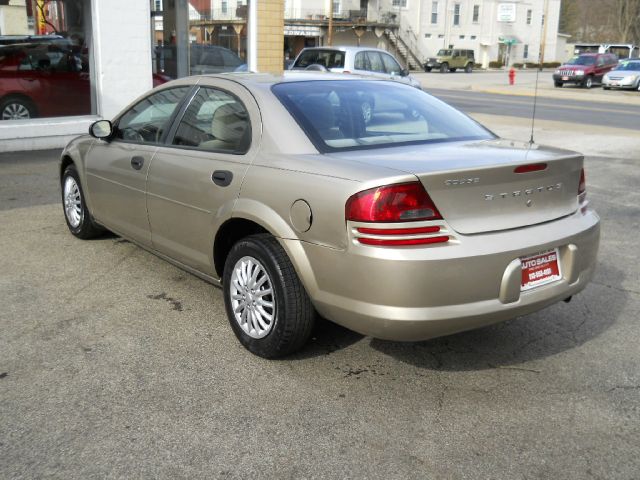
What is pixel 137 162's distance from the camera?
498 centimetres

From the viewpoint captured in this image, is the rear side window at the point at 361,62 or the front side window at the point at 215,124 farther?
the rear side window at the point at 361,62

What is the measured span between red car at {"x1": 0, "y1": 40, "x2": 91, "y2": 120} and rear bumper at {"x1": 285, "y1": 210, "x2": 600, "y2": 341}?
9.65 m

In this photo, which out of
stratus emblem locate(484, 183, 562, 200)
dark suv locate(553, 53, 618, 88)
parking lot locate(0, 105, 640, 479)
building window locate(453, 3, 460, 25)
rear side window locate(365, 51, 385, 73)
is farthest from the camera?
→ building window locate(453, 3, 460, 25)

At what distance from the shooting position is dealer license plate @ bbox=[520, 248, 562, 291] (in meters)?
3.55

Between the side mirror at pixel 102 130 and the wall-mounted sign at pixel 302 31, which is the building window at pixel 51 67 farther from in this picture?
the wall-mounted sign at pixel 302 31

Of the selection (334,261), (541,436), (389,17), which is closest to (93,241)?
(334,261)

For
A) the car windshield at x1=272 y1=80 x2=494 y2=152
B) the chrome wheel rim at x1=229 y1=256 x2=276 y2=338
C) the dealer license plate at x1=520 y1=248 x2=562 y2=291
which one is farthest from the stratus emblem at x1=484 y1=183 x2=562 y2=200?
the chrome wheel rim at x1=229 y1=256 x2=276 y2=338

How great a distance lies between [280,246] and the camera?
3.82 metres

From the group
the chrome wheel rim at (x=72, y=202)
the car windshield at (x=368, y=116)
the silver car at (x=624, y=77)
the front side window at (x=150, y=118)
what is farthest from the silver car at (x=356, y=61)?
the silver car at (x=624, y=77)

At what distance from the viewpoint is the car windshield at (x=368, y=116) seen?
4027mm

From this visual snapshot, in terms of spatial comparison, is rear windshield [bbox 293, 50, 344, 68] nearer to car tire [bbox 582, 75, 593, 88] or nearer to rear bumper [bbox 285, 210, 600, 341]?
rear bumper [bbox 285, 210, 600, 341]

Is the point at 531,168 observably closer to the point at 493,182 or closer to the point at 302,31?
the point at 493,182

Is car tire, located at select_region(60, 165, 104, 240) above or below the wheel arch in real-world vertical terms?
below

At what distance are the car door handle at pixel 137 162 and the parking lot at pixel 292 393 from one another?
2.87 ft
